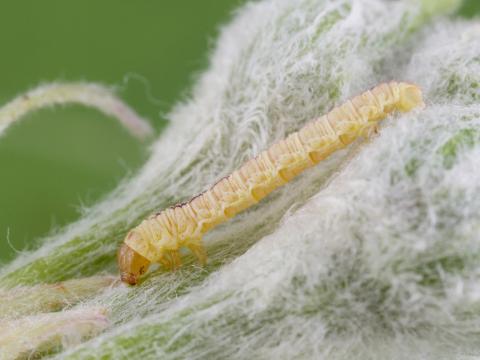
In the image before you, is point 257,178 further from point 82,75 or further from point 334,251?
point 82,75

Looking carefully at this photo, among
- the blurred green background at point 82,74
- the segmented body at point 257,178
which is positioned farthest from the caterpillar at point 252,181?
the blurred green background at point 82,74

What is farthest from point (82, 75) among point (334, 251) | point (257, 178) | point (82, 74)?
point (334, 251)

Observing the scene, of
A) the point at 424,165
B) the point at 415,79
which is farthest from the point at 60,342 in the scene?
the point at 415,79

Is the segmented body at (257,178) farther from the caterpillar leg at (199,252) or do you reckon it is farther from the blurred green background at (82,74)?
the blurred green background at (82,74)

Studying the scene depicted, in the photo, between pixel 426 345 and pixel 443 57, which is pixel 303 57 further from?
pixel 426 345

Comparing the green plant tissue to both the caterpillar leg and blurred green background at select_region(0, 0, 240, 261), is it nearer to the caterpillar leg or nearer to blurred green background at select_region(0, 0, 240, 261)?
the caterpillar leg
